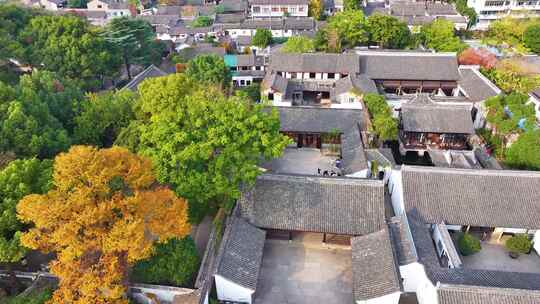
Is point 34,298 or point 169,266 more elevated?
point 169,266

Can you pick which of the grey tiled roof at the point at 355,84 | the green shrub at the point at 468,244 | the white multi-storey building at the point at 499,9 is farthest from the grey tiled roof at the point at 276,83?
the white multi-storey building at the point at 499,9

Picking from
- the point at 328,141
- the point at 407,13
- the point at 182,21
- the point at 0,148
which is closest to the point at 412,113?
the point at 328,141

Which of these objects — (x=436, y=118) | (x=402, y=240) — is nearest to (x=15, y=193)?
(x=402, y=240)

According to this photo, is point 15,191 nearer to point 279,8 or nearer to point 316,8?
point 279,8

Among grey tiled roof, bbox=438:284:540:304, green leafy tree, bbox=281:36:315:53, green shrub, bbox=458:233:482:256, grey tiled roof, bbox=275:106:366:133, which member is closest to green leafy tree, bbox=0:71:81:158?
grey tiled roof, bbox=275:106:366:133

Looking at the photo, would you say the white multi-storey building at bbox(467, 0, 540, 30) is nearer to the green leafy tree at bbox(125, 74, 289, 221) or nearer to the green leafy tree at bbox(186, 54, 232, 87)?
the green leafy tree at bbox(186, 54, 232, 87)

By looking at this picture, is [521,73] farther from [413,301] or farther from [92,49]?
[92,49]

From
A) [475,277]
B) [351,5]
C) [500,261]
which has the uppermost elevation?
[351,5]
